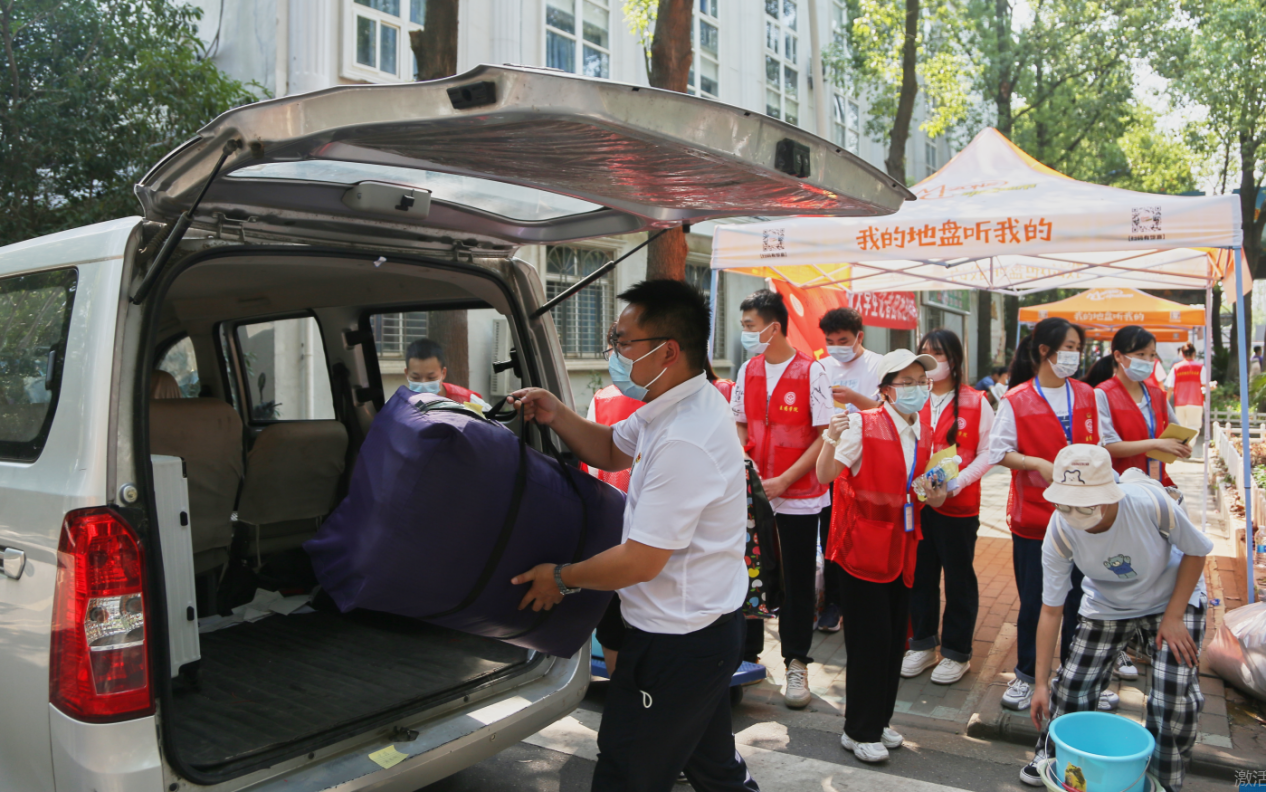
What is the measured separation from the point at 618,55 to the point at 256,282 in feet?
42.2

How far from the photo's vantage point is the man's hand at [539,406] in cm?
284

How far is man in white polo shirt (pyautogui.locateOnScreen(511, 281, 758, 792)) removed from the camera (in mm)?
2277

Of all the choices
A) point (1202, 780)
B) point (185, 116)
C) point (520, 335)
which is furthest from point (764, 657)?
point (185, 116)

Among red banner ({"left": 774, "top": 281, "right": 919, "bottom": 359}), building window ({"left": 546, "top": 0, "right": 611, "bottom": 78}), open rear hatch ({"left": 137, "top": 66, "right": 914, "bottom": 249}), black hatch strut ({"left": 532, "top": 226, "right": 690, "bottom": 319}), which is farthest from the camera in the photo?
building window ({"left": 546, "top": 0, "right": 611, "bottom": 78})

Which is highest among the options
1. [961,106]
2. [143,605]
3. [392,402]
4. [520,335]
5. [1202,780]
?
[961,106]

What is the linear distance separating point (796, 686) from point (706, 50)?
52.0 ft

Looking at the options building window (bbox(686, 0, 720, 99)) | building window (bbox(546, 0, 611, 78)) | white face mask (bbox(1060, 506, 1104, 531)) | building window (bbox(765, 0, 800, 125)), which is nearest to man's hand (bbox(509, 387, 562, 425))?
white face mask (bbox(1060, 506, 1104, 531))

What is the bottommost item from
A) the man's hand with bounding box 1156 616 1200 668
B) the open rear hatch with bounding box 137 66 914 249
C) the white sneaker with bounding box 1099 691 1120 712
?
the white sneaker with bounding box 1099 691 1120 712

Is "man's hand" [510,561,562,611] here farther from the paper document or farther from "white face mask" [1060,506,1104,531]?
the paper document

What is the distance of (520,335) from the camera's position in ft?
11.4

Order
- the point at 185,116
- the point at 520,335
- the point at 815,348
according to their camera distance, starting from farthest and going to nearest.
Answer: the point at 185,116, the point at 815,348, the point at 520,335

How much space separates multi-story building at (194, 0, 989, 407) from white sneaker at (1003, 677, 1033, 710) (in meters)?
3.69

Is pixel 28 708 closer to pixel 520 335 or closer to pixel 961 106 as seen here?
pixel 520 335

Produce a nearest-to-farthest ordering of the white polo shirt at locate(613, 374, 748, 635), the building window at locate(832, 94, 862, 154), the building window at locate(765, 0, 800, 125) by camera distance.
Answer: the white polo shirt at locate(613, 374, 748, 635) < the building window at locate(765, 0, 800, 125) < the building window at locate(832, 94, 862, 154)
